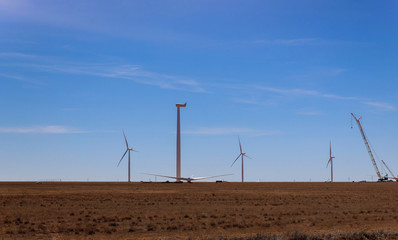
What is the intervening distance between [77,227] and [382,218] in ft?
96.1

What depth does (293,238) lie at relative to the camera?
98.4ft

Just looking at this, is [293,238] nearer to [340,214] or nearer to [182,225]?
[182,225]

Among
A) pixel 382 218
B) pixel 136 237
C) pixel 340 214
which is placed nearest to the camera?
pixel 136 237

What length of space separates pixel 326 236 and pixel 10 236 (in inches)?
881

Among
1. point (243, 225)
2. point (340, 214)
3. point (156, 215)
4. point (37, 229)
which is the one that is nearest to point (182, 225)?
point (243, 225)

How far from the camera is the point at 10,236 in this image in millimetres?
34438

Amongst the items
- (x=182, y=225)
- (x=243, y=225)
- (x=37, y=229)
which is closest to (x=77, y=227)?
(x=37, y=229)

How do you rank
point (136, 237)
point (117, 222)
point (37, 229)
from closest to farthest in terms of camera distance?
point (136, 237) < point (37, 229) < point (117, 222)

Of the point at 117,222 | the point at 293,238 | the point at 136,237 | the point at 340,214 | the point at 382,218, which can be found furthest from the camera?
the point at 340,214

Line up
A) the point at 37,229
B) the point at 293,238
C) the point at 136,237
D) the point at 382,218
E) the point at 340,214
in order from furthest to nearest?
the point at 340,214 → the point at 382,218 → the point at 37,229 → the point at 136,237 → the point at 293,238

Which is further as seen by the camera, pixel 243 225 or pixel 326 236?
pixel 243 225

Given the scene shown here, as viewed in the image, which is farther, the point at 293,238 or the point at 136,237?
the point at 136,237

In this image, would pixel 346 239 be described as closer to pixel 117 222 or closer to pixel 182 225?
pixel 182 225

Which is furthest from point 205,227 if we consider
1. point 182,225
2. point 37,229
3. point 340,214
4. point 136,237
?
point 340,214
